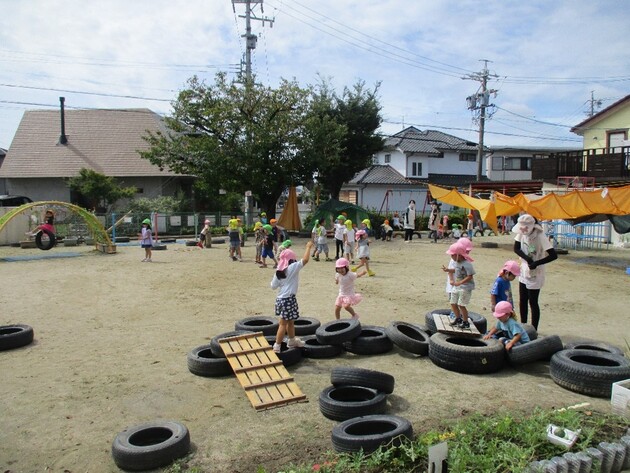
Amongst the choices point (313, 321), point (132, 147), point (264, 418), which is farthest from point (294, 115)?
point (264, 418)

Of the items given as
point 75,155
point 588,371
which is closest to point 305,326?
point 588,371

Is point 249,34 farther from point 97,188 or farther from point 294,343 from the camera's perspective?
point 294,343

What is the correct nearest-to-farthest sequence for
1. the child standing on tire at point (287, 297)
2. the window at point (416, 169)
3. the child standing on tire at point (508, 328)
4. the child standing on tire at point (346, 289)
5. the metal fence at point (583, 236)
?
1. the child standing on tire at point (508, 328)
2. the child standing on tire at point (287, 297)
3. the child standing on tire at point (346, 289)
4. the metal fence at point (583, 236)
5. the window at point (416, 169)

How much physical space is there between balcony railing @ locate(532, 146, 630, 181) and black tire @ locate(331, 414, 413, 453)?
24.6 meters

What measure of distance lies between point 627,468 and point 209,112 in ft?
84.3

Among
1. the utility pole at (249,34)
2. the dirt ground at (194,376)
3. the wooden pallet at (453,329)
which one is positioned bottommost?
the dirt ground at (194,376)

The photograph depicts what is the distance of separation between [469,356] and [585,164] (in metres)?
23.6

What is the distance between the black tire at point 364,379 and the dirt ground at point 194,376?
0.84 ft

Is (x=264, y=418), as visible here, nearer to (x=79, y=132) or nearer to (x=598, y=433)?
(x=598, y=433)

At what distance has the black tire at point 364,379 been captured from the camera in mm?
5758

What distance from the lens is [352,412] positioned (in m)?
5.37

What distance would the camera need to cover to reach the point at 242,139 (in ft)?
92.4

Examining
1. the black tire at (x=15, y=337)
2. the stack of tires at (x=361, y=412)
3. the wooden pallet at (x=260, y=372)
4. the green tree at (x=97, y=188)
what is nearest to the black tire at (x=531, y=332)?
the stack of tires at (x=361, y=412)

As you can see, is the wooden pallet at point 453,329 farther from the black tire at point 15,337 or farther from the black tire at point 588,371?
the black tire at point 15,337
